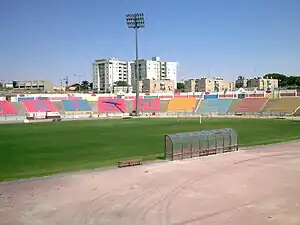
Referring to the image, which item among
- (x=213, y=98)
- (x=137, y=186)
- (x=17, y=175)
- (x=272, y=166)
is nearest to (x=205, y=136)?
(x=272, y=166)

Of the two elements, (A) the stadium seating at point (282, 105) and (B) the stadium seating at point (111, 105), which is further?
(B) the stadium seating at point (111, 105)

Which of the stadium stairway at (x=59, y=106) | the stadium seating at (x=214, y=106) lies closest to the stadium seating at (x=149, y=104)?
the stadium seating at (x=214, y=106)

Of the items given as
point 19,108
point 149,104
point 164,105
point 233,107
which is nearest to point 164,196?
point 19,108

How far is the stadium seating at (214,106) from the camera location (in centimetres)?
9944

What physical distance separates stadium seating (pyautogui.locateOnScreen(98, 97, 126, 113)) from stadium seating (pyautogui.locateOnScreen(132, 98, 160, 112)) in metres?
3.60

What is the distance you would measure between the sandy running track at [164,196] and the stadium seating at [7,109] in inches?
2859

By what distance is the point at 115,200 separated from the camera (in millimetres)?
15219

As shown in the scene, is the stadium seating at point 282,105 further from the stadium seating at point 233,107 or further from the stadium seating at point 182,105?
the stadium seating at point 182,105

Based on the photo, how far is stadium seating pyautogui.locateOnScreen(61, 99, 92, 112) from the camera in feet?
327

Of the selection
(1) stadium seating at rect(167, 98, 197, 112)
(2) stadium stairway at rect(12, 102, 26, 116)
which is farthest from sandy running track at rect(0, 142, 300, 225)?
(1) stadium seating at rect(167, 98, 197, 112)

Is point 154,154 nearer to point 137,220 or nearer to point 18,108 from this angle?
point 137,220

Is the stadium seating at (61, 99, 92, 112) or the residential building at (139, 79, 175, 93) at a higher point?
the residential building at (139, 79, 175, 93)

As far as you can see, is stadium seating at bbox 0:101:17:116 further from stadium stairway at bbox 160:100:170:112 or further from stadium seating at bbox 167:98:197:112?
stadium seating at bbox 167:98:197:112

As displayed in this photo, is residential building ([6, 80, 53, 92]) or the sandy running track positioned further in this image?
residential building ([6, 80, 53, 92])
